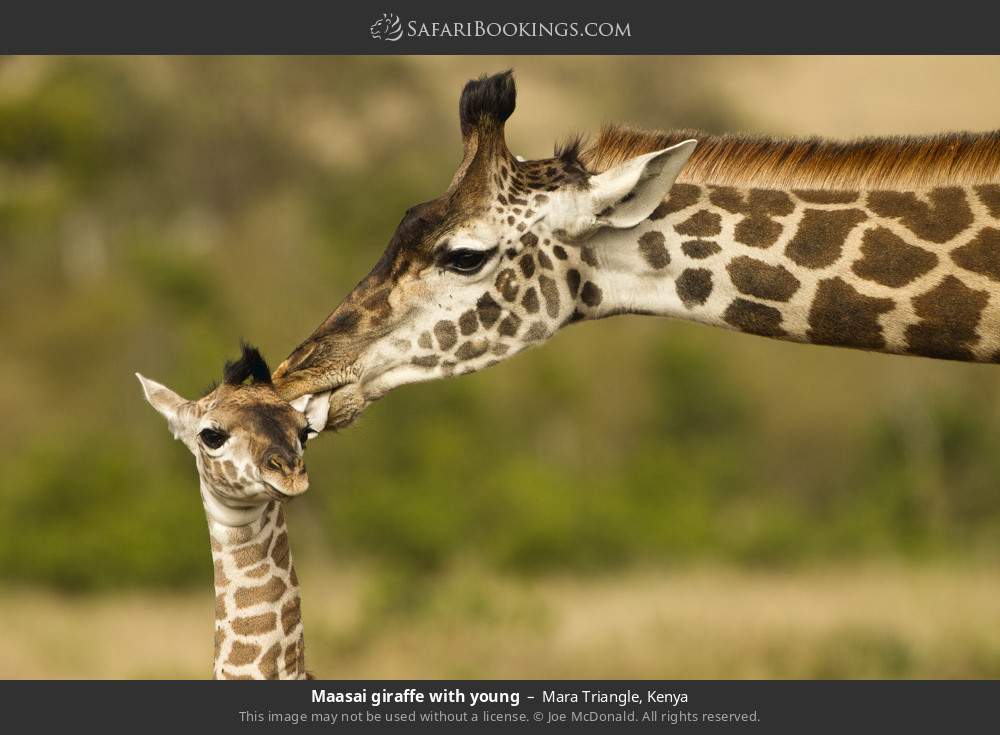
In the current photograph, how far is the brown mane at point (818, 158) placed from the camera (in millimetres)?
6602

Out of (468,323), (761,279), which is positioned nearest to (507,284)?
(468,323)

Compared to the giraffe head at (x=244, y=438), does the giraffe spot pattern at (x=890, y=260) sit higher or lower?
higher

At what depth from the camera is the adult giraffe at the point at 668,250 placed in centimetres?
655

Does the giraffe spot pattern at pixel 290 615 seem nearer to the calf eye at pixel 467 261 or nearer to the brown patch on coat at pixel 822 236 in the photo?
the calf eye at pixel 467 261

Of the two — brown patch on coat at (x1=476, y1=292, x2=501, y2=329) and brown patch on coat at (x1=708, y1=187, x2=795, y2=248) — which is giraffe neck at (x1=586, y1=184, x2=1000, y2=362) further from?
brown patch on coat at (x1=476, y1=292, x2=501, y2=329)

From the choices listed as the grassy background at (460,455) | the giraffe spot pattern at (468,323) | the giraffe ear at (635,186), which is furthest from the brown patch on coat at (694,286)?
the grassy background at (460,455)

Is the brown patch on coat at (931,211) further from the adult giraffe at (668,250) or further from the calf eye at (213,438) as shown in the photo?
the calf eye at (213,438)

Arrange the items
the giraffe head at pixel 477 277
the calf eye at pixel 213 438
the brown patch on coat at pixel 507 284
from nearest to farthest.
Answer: the calf eye at pixel 213 438
the giraffe head at pixel 477 277
the brown patch on coat at pixel 507 284

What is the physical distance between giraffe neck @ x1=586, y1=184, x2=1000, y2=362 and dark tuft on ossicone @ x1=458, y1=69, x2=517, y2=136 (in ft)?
2.77

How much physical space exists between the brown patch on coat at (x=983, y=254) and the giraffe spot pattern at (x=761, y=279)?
75cm

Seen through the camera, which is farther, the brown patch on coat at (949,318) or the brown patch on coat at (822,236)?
the brown patch on coat at (822,236)

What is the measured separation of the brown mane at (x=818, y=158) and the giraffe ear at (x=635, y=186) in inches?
12.3

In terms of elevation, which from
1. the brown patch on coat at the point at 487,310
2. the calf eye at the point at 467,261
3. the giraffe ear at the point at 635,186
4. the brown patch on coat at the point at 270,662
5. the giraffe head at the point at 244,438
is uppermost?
the giraffe ear at the point at 635,186

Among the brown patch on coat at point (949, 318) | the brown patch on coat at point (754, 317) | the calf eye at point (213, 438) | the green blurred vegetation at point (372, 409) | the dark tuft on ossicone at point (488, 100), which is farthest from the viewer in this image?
the green blurred vegetation at point (372, 409)
